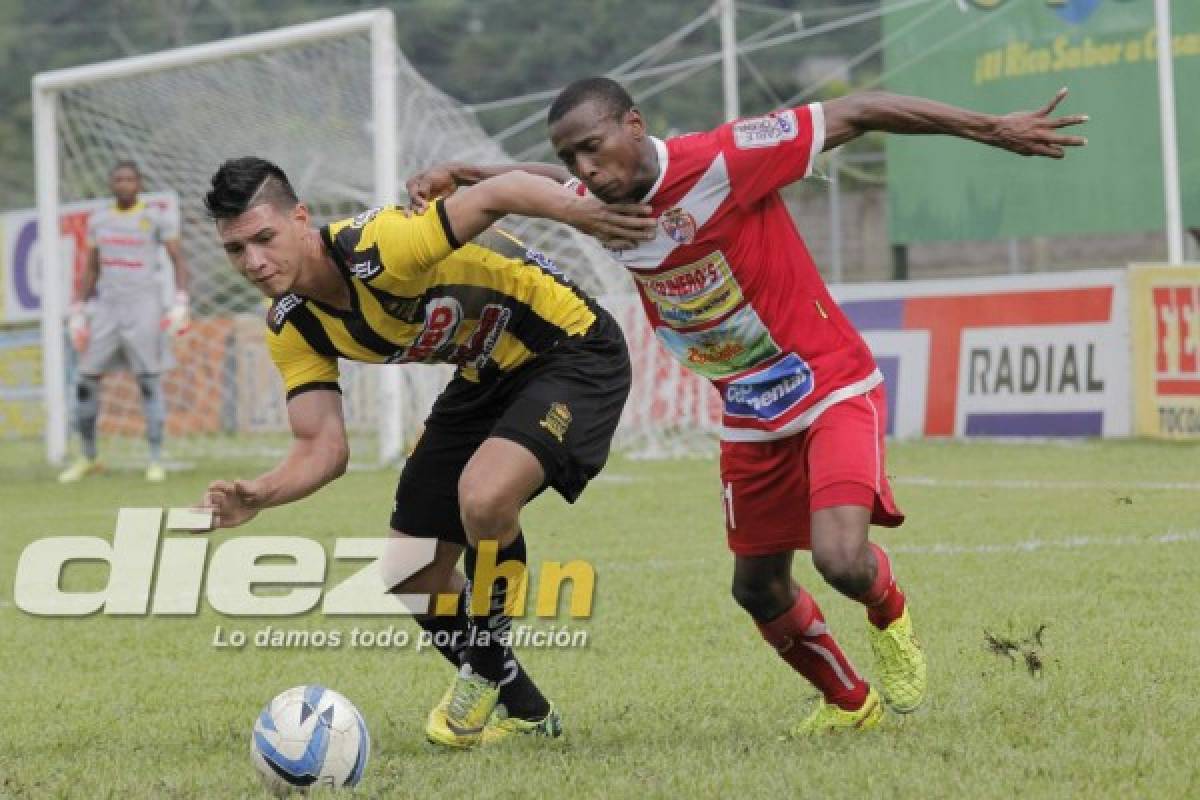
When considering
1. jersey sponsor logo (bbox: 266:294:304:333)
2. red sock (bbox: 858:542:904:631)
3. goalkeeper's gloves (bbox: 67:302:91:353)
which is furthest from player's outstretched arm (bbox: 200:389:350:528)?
goalkeeper's gloves (bbox: 67:302:91:353)

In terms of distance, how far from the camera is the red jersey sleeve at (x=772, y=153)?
19.7ft

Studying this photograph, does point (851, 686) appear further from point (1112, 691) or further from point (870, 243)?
point (870, 243)

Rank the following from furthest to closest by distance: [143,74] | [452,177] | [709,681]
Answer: [143,74] < [709,681] < [452,177]

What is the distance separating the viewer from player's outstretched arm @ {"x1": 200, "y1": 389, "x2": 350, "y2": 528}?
5.82m

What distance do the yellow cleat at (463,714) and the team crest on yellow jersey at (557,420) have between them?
Answer: 84 cm

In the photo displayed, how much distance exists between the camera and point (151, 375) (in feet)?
55.2

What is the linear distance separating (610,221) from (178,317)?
37.7 feet

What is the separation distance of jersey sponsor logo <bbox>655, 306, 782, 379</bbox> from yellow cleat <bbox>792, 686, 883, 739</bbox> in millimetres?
1091

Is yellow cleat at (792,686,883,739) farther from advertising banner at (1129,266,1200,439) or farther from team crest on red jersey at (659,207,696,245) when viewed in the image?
advertising banner at (1129,266,1200,439)

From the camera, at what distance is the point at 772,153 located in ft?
19.8

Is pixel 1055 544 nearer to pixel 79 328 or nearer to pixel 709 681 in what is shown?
pixel 709 681

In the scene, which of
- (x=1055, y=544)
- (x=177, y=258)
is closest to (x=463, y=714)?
(x=1055, y=544)

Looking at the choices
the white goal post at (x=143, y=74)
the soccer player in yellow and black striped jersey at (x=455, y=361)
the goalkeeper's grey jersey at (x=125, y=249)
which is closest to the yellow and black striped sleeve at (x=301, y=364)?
the soccer player in yellow and black striped jersey at (x=455, y=361)

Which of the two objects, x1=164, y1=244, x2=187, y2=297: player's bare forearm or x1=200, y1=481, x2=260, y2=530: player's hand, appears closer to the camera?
x1=200, y1=481, x2=260, y2=530: player's hand
